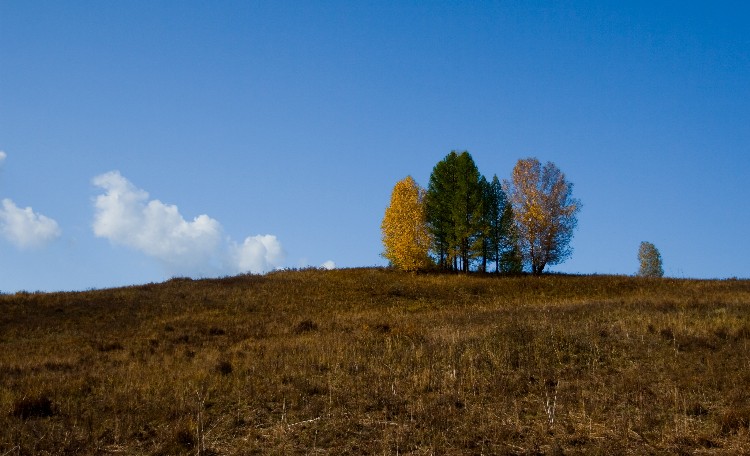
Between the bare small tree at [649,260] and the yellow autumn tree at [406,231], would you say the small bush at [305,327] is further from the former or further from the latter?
the bare small tree at [649,260]

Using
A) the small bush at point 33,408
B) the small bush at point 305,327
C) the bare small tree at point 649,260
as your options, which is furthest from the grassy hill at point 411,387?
the bare small tree at point 649,260

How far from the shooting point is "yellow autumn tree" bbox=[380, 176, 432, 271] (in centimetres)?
4825

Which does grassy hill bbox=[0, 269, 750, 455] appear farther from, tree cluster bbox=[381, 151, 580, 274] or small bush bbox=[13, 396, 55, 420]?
tree cluster bbox=[381, 151, 580, 274]

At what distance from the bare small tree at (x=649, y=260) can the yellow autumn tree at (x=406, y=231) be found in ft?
96.8

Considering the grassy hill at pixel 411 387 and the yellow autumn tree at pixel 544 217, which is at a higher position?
the yellow autumn tree at pixel 544 217

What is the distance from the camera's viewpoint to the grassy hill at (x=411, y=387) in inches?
374

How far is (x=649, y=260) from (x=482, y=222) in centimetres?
2762

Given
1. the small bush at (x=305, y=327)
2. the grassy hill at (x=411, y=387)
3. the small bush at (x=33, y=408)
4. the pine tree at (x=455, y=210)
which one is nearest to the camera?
the grassy hill at (x=411, y=387)

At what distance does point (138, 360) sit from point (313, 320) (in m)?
10.2

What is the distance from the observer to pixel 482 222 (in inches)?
1879

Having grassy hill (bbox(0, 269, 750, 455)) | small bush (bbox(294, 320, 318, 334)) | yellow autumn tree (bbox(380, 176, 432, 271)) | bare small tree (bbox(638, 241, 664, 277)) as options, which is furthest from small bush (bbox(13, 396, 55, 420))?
bare small tree (bbox(638, 241, 664, 277))

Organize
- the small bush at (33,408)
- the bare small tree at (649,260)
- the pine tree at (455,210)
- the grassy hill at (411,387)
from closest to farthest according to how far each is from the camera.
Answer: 1. the grassy hill at (411,387)
2. the small bush at (33,408)
3. the pine tree at (455,210)
4. the bare small tree at (649,260)

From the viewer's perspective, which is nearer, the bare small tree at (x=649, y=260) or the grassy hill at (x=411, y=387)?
the grassy hill at (x=411, y=387)

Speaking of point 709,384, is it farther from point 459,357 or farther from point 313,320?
point 313,320
